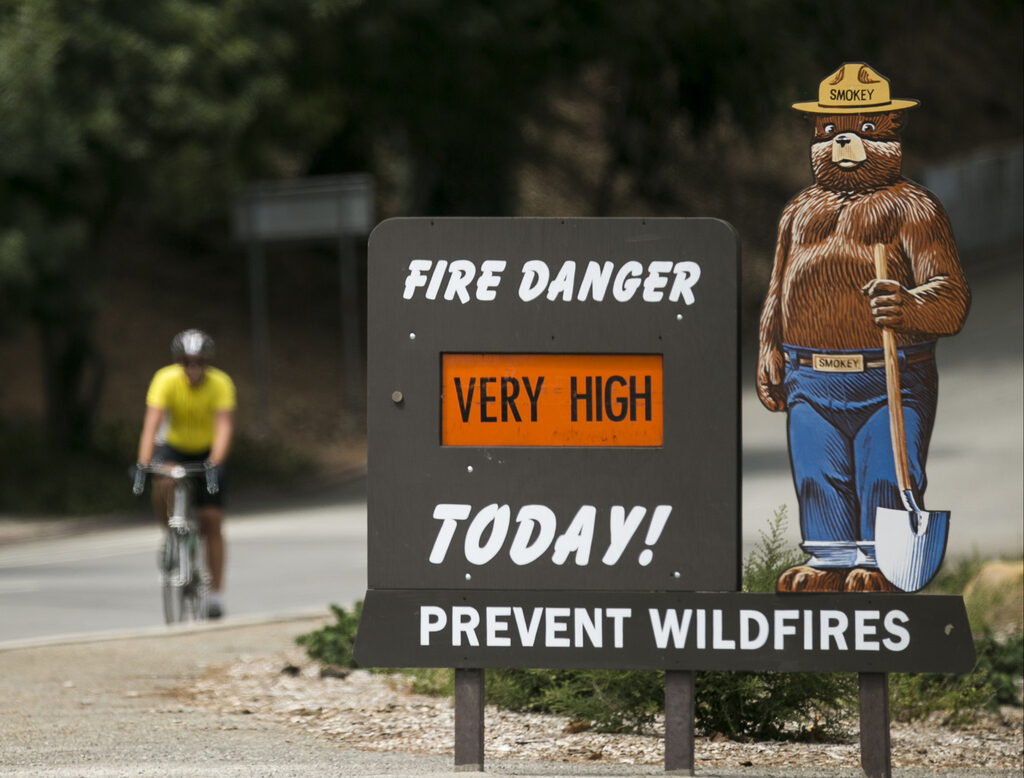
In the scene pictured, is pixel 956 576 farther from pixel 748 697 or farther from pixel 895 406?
pixel 895 406

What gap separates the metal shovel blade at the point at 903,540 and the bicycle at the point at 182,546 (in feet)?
19.4

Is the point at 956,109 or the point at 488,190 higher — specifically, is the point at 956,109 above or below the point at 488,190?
above

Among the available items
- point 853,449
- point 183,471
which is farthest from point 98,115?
point 853,449

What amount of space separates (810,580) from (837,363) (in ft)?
2.35

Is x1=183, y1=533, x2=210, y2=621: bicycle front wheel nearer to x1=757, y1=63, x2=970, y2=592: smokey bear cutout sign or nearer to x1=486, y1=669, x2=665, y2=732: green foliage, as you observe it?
x1=486, y1=669, x2=665, y2=732: green foliage

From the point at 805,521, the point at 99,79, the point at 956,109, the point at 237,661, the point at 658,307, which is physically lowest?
the point at 237,661

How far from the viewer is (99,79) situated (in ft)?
63.2

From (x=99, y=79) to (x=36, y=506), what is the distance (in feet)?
16.1

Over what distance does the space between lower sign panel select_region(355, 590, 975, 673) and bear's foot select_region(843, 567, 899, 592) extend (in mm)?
25

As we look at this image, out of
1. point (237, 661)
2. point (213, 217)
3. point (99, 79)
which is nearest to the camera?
point (237, 661)

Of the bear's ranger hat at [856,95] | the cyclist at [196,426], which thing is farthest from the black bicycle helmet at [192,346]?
the bear's ranger hat at [856,95]

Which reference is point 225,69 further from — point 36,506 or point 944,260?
point 944,260

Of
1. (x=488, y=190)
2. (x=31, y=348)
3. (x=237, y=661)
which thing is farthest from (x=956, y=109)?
(x=237, y=661)

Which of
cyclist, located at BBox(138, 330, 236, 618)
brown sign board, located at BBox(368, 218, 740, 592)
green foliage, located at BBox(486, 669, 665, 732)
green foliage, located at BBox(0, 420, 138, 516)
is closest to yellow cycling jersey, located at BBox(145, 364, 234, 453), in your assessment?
cyclist, located at BBox(138, 330, 236, 618)
